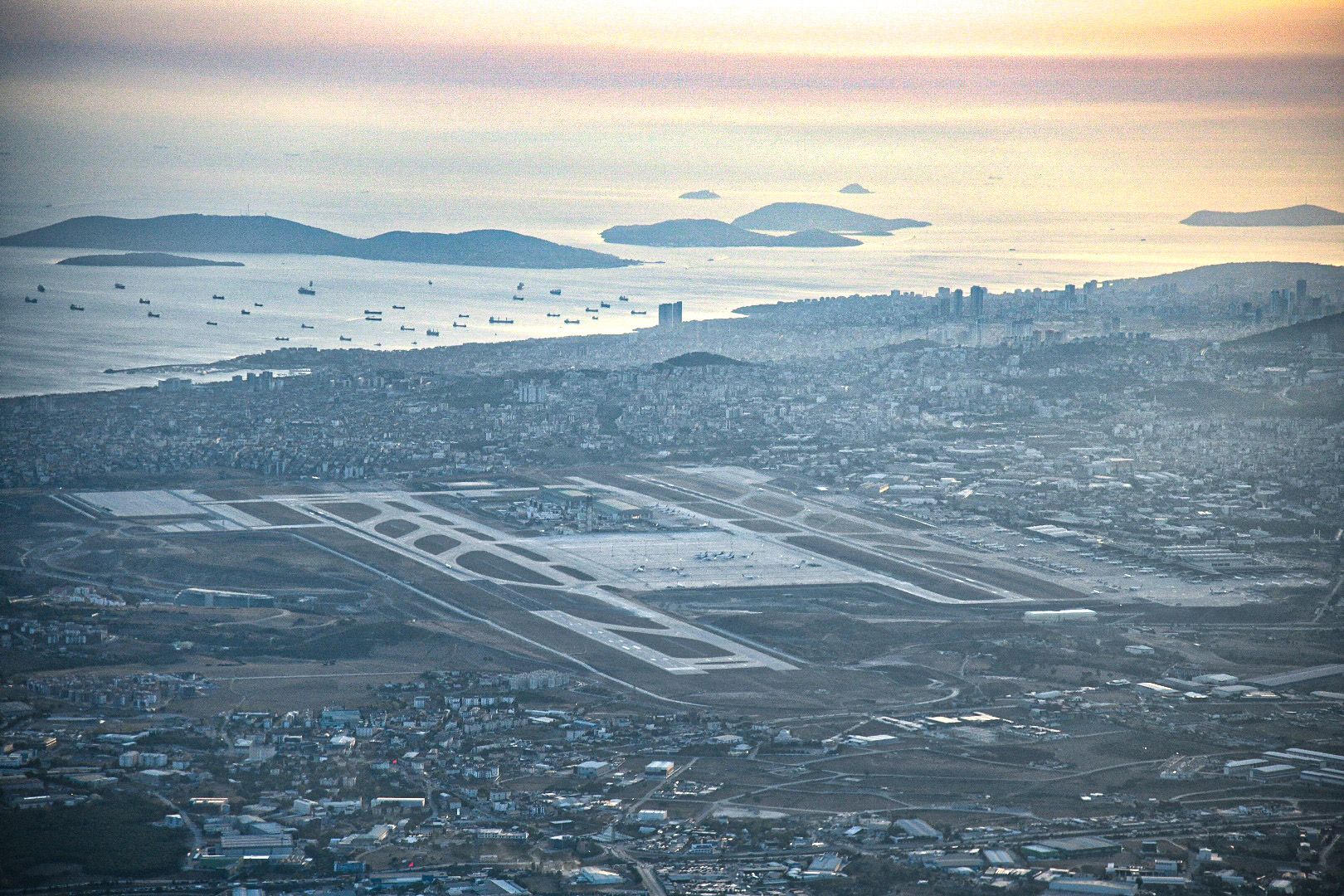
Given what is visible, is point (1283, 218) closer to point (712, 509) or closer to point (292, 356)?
point (292, 356)

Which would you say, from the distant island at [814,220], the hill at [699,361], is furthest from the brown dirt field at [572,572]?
the distant island at [814,220]

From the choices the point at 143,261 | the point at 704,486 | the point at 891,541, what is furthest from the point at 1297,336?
the point at 143,261

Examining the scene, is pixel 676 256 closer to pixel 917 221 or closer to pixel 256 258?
pixel 256 258

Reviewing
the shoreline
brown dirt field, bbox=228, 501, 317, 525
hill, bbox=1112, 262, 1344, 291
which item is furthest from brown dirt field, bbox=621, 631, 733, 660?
hill, bbox=1112, 262, 1344, 291

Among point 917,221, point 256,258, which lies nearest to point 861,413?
point 256,258

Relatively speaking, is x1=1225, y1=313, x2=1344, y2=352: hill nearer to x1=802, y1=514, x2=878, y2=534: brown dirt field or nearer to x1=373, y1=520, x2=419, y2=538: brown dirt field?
x1=802, y1=514, x2=878, y2=534: brown dirt field

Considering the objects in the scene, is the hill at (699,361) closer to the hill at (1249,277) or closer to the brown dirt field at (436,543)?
the brown dirt field at (436,543)
